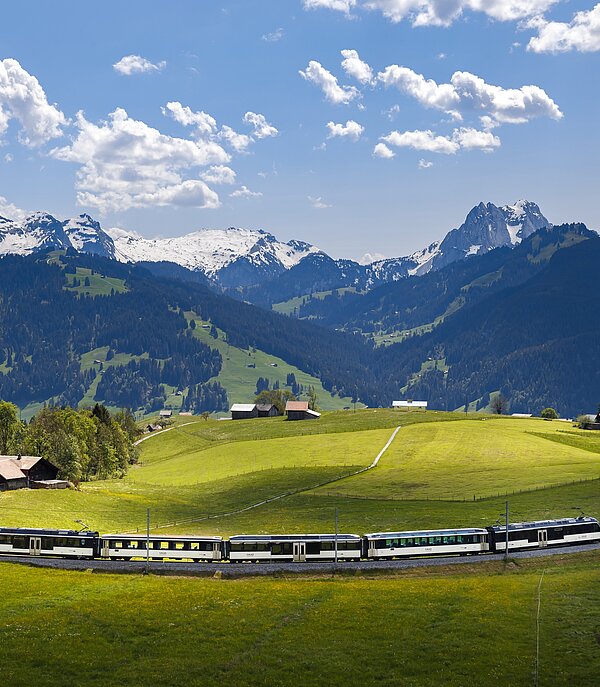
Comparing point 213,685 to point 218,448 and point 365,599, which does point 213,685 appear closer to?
point 365,599

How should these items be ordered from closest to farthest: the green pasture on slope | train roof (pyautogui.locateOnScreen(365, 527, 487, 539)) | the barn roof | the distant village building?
train roof (pyautogui.locateOnScreen(365, 527, 487, 539))
the green pasture on slope
the barn roof
the distant village building

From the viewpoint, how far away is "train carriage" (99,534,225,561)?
77312 millimetres

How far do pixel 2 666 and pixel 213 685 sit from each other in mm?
13593

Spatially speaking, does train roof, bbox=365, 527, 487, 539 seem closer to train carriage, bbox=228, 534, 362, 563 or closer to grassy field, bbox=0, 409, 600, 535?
train carriage, bbox=228, 534, 362, 563

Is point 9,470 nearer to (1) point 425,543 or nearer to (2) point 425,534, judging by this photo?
(2) point 425,534

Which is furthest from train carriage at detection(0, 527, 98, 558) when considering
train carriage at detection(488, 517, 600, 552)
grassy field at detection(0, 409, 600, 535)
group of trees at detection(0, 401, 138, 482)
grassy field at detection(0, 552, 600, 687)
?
group of trees at detection(0, 401, 138, 482)

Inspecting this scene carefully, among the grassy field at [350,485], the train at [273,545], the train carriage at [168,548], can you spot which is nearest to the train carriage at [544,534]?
the train at [273,545]

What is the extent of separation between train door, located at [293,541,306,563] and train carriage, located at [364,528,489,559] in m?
6.39

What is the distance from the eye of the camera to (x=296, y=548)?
77312mm

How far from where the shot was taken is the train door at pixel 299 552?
3039 inches

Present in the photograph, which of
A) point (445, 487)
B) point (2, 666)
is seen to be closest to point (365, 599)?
point (2, 666)

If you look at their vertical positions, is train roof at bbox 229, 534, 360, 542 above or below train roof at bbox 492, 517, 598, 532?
below

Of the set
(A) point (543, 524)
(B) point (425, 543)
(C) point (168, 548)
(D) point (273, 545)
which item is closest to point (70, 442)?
(C) point (168, 548)

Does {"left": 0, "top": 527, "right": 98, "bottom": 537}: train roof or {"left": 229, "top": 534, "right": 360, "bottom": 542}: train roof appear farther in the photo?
{"left": 0, "top": 527, "right": 98, "bottom": 537}: train roof
